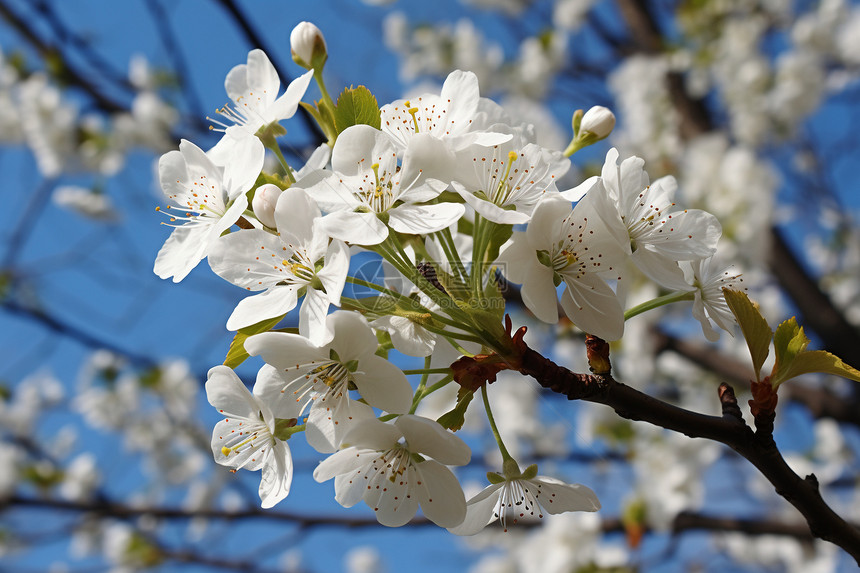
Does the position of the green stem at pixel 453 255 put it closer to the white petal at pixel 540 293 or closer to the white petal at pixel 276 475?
the white petal at pixel 540 293

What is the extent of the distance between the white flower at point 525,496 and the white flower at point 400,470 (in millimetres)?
75

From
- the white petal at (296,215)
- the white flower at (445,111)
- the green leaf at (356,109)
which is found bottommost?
the white petal at (296,215)

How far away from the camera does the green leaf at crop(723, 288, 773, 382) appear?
0.95m

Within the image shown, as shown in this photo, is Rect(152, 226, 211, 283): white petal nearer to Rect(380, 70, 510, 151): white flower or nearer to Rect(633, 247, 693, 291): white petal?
Rect(380, 70, 510, 151): white flower

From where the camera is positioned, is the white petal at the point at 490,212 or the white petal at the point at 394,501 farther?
the white petal at the point at 394,501

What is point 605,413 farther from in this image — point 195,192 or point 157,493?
point 157,493

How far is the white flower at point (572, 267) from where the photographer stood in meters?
0.94

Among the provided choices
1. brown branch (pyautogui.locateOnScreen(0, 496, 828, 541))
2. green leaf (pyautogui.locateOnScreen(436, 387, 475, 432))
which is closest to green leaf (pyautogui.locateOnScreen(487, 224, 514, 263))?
green leaf (pyautogui.locateOnScreen(436, 387, 475, 432))

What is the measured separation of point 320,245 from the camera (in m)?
0.91

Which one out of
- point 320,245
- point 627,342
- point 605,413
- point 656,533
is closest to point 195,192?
point 320,245

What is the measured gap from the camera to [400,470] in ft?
3.20

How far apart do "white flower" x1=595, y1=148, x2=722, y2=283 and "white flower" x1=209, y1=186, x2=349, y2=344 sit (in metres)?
0.43

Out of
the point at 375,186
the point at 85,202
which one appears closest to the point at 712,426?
the point at 375,186

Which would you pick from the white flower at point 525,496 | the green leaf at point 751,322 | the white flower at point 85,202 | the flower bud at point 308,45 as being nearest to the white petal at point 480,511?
the white flower at point 525,496
